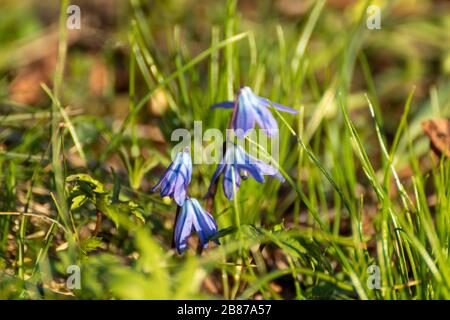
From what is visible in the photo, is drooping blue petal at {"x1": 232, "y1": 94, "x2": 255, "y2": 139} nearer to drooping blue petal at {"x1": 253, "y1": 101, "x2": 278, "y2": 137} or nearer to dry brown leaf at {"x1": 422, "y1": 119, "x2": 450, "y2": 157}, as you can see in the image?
drooping blue petal at {"x1": 253, "y1": 101, "x2": 278, "y2": 137}

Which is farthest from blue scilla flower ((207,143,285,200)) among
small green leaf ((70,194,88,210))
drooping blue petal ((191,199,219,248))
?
small green leaf ((70,194,88,210))

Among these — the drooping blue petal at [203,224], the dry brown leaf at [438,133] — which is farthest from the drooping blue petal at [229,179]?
the dry brown leaf at [438,133]

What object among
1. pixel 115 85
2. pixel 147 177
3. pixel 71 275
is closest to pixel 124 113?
pixel 115 85

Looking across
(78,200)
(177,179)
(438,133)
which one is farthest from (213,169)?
(438,133)

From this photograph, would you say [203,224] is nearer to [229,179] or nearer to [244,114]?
[229,179]

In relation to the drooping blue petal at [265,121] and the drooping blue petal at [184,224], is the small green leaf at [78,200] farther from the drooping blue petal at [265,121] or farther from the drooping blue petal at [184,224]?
the drooping blue petal at [265,121]

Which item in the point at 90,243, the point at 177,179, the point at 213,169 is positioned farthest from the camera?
the point at 213,169
